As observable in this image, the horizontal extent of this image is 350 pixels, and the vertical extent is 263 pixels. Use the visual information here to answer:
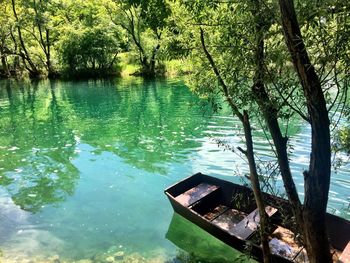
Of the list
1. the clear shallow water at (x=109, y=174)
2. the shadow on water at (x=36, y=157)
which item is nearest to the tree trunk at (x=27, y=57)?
the shadow on water at (x=36, y=157)

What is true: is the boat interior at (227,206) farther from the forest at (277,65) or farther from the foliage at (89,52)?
the foliage at (89,52)

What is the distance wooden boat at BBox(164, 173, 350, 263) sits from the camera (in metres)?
6.91

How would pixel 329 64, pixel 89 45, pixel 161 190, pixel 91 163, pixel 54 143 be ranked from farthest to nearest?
pixel 89 45, pixel 54 143, pixel 91 163, pixel 161 190, pixel 329 64

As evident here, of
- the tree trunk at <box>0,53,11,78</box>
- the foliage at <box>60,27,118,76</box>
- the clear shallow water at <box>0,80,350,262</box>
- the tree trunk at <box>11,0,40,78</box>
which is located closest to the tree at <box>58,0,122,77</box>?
the foliage at <box>60,27,118,76</box>

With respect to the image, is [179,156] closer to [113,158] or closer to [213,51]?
[113,158]

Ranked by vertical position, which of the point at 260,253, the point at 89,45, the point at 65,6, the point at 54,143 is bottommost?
the point at 54,143

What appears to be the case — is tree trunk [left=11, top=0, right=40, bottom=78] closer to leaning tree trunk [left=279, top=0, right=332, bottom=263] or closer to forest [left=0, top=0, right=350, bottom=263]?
forest [left=0, top=0, right=350, bottom=263]

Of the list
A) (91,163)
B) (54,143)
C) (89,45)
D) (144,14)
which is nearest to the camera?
(144,14)

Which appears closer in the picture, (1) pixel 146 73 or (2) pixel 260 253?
(2) pixel 260 253

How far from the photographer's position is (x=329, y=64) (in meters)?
4.45

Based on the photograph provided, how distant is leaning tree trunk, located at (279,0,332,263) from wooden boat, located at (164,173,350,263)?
913 millimetres

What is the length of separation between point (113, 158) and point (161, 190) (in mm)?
3820

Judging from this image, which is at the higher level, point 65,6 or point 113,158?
point 65,6

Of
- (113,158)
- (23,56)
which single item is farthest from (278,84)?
(23,56)
